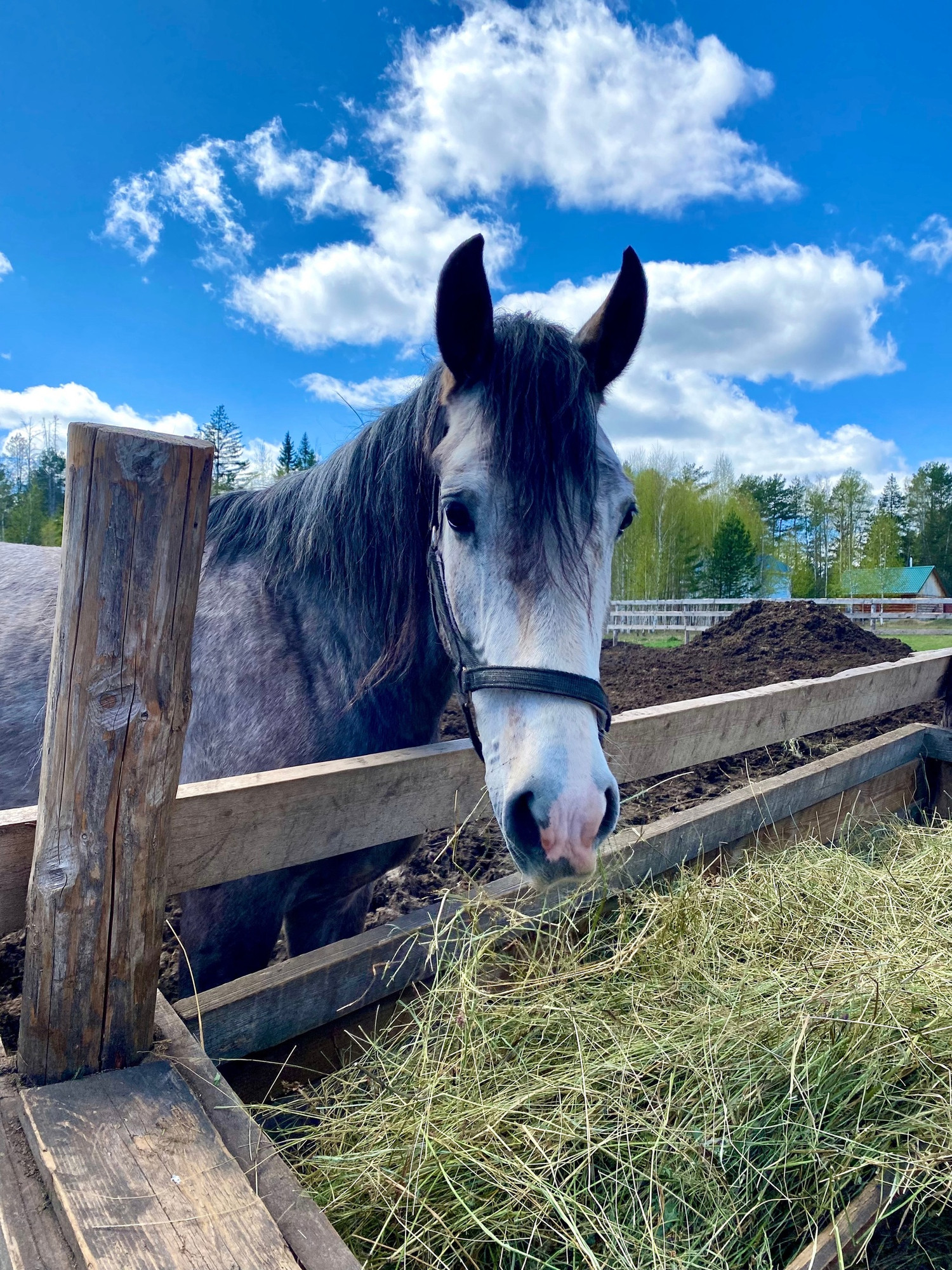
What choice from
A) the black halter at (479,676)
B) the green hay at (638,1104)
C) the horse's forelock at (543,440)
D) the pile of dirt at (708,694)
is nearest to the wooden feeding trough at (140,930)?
the green hay at (638,1104)

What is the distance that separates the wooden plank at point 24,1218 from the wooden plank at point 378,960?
458 mm

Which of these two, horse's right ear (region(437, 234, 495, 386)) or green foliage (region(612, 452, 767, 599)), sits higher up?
green foliage (region(612, 452, 767, 599))

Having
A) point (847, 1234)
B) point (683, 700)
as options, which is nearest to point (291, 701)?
point (847, 1234)

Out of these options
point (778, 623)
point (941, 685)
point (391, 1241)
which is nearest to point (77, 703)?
point (391, 1241)

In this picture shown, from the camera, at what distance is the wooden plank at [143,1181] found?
832 mm

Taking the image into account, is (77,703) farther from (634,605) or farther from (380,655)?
(634,605)

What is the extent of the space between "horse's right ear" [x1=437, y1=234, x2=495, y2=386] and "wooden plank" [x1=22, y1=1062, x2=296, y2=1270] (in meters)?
1.68

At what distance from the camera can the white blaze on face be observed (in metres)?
1.31

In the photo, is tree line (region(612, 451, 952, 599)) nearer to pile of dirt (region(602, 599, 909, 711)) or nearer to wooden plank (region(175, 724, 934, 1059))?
pile of dirt (region(602, 599, 909, 711))

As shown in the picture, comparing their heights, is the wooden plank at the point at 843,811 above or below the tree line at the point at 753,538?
below

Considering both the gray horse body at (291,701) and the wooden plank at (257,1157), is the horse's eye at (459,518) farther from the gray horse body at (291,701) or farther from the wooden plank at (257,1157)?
the wooden plank at (257,1157)

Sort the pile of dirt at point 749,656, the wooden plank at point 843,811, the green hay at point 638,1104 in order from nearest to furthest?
the green hay at point 638,1104 → the wooden plank at point 843,811 → the pile of dirt at point 749,656

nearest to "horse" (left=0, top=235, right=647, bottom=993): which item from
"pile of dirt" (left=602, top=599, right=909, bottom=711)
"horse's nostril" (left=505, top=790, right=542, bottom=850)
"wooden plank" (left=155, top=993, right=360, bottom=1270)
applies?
"horse's nostril" (left=505, top=790, right=542, bottom=850)

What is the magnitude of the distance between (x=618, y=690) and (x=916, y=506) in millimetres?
54314
